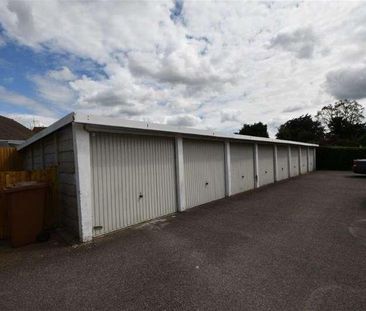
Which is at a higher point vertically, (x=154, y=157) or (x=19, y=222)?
(x=154, y=157)

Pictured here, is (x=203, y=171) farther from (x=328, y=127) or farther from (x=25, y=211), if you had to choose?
(x=328, y=127)

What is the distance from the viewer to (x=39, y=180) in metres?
6.43

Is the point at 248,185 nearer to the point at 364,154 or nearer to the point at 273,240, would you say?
the point at 273,240

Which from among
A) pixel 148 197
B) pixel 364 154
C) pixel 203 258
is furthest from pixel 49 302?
pixel 364 154

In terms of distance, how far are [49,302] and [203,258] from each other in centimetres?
239

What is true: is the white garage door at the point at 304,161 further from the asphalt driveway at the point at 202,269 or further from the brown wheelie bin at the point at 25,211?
the brown wheelie bin at the point at 25,211

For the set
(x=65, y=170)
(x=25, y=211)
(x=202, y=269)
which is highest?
(x=65, y=170)

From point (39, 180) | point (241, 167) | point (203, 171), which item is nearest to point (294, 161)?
point (241, 167)

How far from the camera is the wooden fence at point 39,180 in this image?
5.98 meters

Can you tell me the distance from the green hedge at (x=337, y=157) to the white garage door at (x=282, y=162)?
958 cm

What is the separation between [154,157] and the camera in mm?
7359

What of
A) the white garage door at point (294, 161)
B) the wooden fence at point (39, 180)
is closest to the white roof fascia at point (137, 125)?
the wooden fence at point (39, 180)

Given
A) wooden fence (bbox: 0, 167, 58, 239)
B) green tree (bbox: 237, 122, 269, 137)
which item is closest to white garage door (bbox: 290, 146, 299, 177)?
wooden fence (bbox: 0, 167, 58, 239)

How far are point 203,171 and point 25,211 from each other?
5.67 meters
